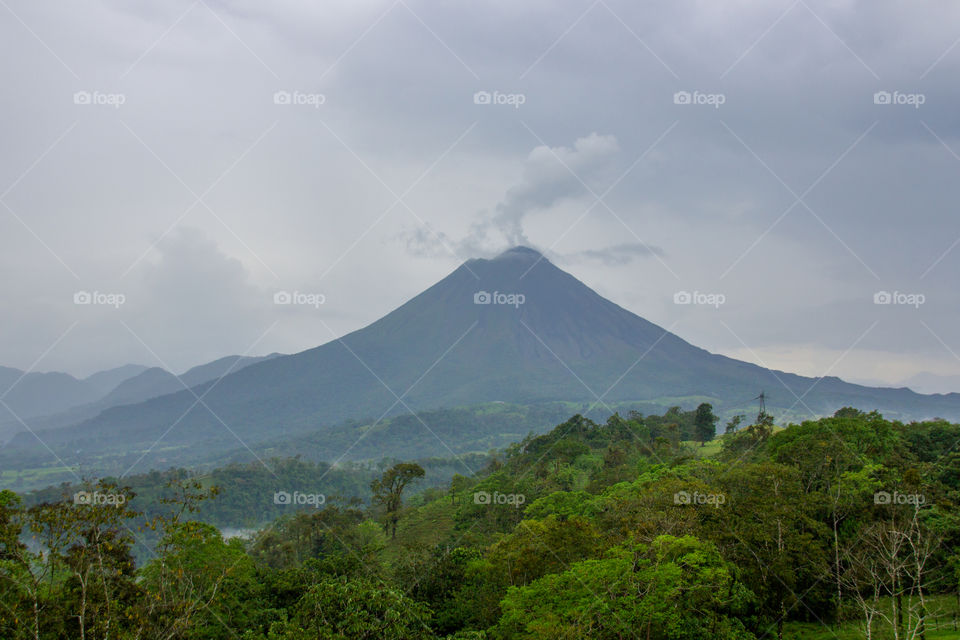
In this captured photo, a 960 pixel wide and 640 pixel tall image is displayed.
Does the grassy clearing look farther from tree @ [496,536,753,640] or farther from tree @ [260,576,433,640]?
tree @ [260,576,433,640]

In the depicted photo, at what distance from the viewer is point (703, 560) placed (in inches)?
539

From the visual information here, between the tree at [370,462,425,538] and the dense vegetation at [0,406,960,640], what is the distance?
5.03m

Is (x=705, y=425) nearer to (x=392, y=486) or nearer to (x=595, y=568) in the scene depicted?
(x=392, y=486)

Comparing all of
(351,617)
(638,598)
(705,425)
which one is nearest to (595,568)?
(638,598)

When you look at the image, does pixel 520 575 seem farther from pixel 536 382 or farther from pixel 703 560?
pixel 536 382

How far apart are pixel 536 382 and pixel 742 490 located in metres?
169

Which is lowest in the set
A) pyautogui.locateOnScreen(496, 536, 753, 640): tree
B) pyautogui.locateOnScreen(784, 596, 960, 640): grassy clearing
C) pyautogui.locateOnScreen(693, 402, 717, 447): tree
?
pyautogui.locateOnScreen(784, 596, 960, 640): grassy clearing

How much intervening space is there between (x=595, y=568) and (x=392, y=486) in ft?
92.4

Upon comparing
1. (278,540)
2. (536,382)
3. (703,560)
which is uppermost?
(536,382)

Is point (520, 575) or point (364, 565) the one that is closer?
point (520, 575)

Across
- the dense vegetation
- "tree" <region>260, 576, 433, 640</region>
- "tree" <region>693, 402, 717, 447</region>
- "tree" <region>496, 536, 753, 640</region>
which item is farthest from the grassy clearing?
"tree" <region>693, 402, 717, 447</region>

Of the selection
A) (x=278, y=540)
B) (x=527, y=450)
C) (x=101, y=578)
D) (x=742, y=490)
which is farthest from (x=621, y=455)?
(x=101, y=578)

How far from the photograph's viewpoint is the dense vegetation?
36.9 ft

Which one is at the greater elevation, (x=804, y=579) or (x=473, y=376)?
(x=473, y=376)
